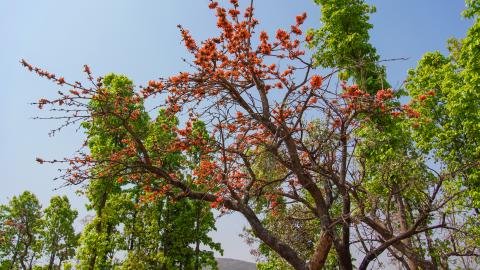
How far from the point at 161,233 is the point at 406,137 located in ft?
49.7

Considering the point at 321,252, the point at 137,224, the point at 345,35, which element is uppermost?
the point at 345,35

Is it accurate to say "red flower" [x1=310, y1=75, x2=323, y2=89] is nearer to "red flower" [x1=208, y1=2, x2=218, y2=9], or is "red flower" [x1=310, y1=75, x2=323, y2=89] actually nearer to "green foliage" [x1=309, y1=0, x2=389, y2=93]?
"red flower" [x1=208, y1=2, x2=218, y2=9]

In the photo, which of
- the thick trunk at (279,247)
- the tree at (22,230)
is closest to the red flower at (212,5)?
the thick trunk at (279,247)

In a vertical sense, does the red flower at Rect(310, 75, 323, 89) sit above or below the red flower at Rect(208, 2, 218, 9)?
below

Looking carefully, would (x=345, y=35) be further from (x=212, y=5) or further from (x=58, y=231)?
(x=58, y=231)

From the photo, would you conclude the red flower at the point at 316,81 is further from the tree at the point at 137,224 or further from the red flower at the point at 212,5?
the tree at the point at 137,224

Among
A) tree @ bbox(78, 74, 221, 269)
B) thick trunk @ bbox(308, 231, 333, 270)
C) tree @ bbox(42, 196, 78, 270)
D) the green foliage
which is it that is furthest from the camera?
tree @ bbox(42, 196, 78, 270)

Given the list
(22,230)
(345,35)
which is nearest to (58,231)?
(22,230)

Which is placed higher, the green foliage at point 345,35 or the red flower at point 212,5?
the green foliage at point 345,35

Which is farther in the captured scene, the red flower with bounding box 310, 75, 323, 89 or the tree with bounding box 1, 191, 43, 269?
the tree with bounding box 1, 191, 43, 269

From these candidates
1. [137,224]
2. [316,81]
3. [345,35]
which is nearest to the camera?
[316,81]

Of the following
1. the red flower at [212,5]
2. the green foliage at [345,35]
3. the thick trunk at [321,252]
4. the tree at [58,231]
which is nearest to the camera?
the thick trunk at [321,252]

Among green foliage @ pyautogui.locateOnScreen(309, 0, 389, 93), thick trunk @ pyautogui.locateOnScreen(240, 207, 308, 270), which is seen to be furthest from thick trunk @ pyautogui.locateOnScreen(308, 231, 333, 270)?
green foliage @ pyautogui.locateOnScreen(309, 0, 389, 93)

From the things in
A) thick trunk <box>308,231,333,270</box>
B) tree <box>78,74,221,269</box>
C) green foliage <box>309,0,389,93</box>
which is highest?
green foliage <box>309,0,389,93</box>
